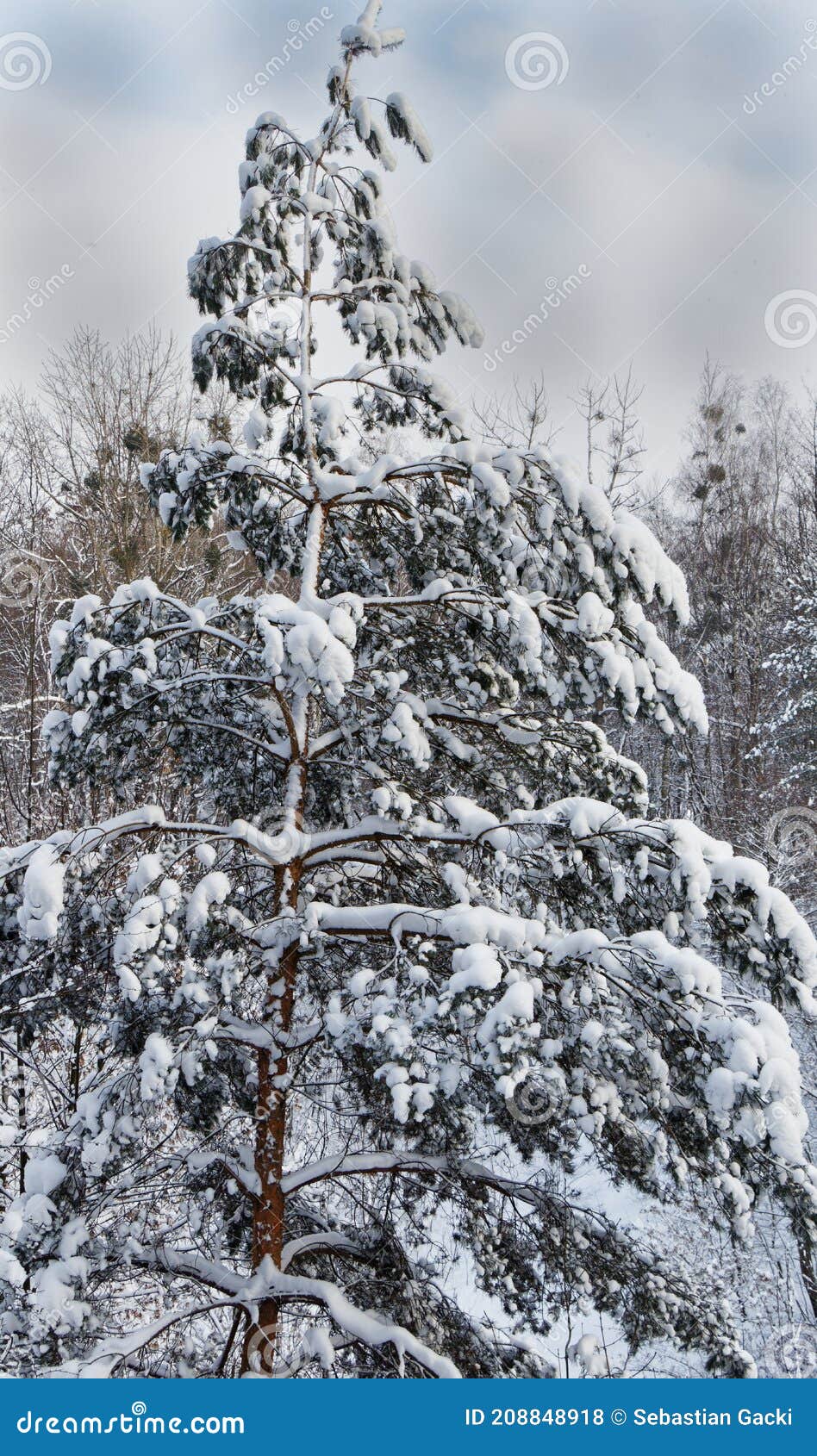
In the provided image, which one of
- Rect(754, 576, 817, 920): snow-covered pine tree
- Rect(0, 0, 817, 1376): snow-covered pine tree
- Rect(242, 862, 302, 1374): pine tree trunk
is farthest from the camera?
Rect(754, 576, 817, 920): snow-covered pine tree

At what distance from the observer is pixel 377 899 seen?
5.76 meters

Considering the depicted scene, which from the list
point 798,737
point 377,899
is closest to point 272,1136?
point 377,899

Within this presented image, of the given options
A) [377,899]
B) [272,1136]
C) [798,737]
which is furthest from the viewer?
[798,737]

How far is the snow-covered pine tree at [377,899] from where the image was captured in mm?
3840

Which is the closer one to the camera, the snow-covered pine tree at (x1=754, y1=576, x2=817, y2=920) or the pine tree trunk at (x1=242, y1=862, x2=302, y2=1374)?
the pine tree trunk at (x1=242, y1=862, x2=302, y2=1374)

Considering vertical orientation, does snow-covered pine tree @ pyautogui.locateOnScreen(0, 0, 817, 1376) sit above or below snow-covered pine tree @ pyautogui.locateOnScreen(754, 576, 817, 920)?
below

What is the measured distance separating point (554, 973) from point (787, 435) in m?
26.2

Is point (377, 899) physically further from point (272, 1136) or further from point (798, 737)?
point (798, 737)

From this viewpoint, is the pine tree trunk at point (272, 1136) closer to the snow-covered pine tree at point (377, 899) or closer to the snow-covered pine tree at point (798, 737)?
the snow-covered pine tree at point (377, 899)

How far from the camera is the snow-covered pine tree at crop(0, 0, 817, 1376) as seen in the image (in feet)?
12.6

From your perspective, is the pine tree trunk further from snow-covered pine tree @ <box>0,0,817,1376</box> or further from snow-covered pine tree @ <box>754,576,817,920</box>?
snow-covered pine tree @ <box>754,576,817,920</box>

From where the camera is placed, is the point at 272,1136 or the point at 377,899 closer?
the point at 272,1136

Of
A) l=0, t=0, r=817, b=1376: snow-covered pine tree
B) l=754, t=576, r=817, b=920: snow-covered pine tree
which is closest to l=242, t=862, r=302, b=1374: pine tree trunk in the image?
l=0, t=0, r=817, b=1376: snow-covered pine tree

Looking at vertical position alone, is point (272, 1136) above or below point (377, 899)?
below
